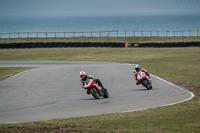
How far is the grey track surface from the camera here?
14898mm

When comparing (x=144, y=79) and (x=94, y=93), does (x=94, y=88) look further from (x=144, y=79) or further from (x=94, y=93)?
(x=144, y=79)

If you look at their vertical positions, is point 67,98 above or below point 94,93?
below

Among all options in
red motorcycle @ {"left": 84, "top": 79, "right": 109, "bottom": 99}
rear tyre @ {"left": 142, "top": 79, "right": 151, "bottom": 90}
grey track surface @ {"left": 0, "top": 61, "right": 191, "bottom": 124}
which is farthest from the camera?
rear tyre @ {"left": 142, "top": 79, "right": 151, "bottom": 90}

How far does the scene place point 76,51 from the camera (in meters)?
62.9

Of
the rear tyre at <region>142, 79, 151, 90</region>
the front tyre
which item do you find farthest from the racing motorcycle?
the front tyre

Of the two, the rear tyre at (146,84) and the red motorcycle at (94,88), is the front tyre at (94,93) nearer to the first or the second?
the red motorcycle at (94,88)

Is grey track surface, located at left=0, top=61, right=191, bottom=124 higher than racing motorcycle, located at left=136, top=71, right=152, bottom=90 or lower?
lower

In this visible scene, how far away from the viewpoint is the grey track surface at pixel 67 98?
48.9 ft

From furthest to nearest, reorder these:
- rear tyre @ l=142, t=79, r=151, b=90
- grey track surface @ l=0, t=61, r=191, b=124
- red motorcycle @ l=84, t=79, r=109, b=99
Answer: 1. rear tyre @ l=142, t=79, r=151, b=90
2. red motorcycle @ l=84, t=79, r=109, b=99
3. grey track surface @ l=0, t=61, r=191, b=124

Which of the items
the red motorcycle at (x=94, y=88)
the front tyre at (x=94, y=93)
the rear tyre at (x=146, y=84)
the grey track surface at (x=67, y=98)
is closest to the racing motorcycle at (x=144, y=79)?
the rear tyre at (x=146, y=84)

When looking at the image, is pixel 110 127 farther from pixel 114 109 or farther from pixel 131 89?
pixel 131 89

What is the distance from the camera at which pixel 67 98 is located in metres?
18.7

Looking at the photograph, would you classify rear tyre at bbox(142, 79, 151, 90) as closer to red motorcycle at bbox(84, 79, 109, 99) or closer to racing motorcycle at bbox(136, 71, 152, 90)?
racing motorcycle at bbox(136, 71, 152, 90)

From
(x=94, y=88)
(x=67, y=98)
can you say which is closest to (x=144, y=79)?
(x=94, y=88)
